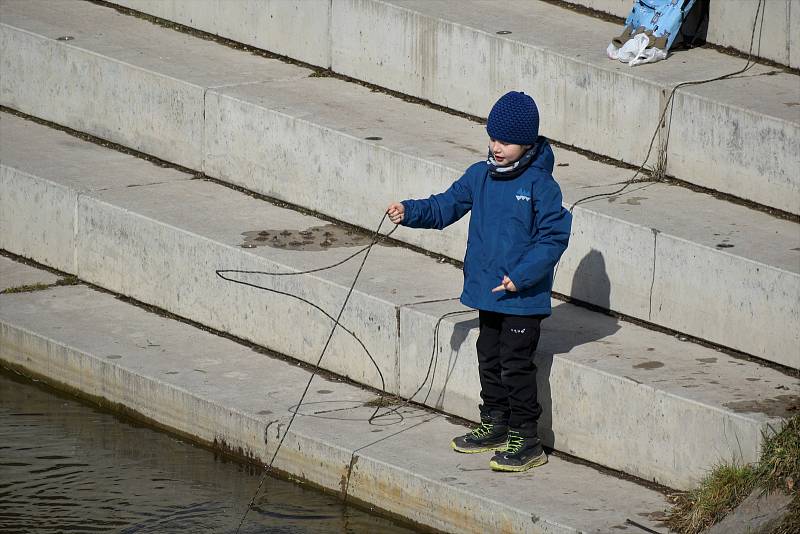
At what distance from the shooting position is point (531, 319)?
19.5ft

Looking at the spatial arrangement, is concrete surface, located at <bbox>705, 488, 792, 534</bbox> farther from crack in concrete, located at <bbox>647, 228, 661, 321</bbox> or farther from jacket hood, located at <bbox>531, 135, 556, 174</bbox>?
jacket hood, located at <bbox>531, 135, 556, 174</bbox>

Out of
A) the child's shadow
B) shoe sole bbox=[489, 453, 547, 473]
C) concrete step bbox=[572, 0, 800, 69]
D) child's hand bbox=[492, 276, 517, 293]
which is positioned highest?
concrete step bbox=[572, 0, 800, 69]

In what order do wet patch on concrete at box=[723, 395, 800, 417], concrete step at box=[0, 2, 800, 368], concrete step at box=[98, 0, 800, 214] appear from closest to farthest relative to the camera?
wet patch on concrete at box=[723, 395, 800, 417] → concrete step at box=[0, 2, 800, 368] → concrete step at box=[98, 0, 800, 214]

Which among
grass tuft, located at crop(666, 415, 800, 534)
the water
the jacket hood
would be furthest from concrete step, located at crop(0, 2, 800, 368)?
the water

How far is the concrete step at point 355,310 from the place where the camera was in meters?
5.91

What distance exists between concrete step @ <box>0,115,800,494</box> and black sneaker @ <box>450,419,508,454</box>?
216mm

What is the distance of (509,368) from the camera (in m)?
5.99

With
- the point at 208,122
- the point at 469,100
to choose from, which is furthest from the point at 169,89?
the point at 469,100

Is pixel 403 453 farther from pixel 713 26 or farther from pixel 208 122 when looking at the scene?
pixel 713 26

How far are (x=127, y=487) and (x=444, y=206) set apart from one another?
1.83m

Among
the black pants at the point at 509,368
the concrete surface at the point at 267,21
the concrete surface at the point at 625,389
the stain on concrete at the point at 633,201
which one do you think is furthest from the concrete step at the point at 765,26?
the black pants at the point at 509,368

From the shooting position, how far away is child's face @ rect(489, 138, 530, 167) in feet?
19.2

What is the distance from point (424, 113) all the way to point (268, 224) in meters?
1.22

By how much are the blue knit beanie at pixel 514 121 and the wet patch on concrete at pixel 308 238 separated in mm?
1834
